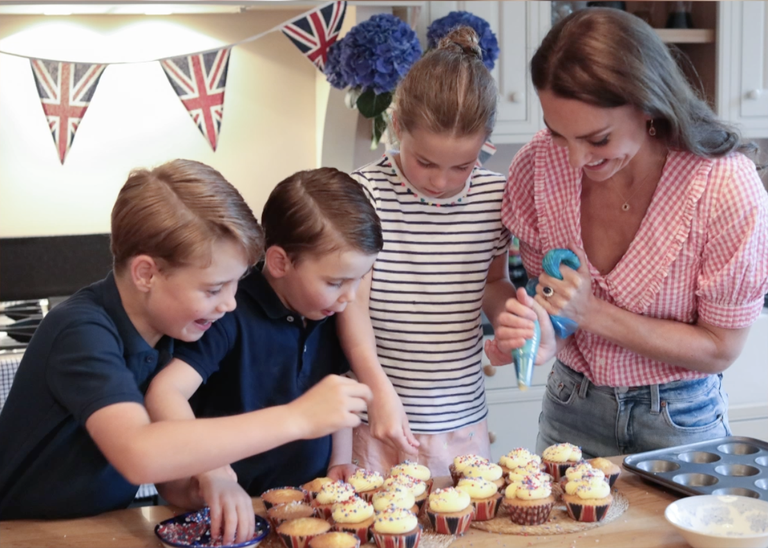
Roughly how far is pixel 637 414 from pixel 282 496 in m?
0.58

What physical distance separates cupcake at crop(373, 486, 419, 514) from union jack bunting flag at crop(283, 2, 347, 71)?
152 cm

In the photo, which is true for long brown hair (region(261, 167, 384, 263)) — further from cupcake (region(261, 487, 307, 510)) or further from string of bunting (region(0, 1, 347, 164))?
string of bunting (region(0, 1, 347, 164))

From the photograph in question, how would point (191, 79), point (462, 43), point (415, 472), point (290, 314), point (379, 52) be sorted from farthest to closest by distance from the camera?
point (191, 79) → point (379, 52) → point (462, 43) → point (290, 314) → point (415, 472)

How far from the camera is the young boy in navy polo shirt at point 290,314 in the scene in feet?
4.25

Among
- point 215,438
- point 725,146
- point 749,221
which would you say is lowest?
point 215,438

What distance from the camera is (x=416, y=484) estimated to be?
121 cm

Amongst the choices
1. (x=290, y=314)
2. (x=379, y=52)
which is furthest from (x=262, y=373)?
(x=379, y=52)

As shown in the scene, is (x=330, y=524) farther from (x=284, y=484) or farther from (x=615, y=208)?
(x=615, y=208)

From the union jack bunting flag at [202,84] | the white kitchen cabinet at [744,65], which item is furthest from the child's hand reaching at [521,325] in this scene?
the white kitchen cabinet at [744,65]

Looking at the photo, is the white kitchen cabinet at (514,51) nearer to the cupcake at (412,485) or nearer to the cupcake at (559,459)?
the cupcake at (559,459)

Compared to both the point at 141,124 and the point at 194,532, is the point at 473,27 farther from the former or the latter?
the point at 194,532

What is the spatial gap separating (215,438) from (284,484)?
0.36 metres

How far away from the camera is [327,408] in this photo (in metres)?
1.06

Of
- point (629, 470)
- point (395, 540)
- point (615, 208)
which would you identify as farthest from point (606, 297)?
point (395, 540)
